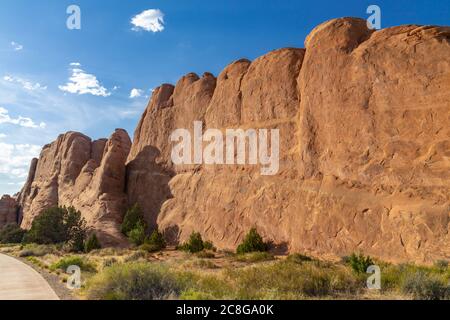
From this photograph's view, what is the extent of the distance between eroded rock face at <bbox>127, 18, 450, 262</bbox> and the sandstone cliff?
0.24 ft

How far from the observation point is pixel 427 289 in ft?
37.8

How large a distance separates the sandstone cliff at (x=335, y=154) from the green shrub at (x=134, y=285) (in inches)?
583

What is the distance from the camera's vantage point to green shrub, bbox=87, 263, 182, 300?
10.6 metres

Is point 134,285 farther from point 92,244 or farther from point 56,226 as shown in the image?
point 56,226

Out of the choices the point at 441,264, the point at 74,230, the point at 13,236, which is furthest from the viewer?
the point at 13,236

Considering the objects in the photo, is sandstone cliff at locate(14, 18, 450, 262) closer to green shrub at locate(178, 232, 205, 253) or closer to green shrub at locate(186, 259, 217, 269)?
green shrub at locate(178, 232, 205, 253)

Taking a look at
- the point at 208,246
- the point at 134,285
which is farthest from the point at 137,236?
the point at 134,285

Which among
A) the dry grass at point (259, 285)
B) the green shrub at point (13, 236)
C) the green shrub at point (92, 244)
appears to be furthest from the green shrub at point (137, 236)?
Answer: the green shrub at point (13, 236)

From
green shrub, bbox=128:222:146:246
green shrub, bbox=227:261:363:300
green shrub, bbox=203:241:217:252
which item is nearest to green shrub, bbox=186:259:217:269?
green shrub, bbox=227:261:363:300

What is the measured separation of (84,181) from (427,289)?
5221cm

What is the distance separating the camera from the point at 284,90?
3253cm

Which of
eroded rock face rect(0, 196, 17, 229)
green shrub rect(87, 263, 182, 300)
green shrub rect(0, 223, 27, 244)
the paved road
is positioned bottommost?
green shrub rect(0, 223, 27, 244)
